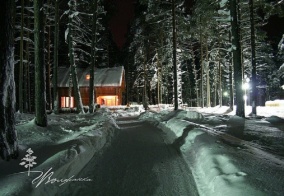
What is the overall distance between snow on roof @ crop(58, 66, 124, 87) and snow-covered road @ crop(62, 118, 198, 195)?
34000 millimetres

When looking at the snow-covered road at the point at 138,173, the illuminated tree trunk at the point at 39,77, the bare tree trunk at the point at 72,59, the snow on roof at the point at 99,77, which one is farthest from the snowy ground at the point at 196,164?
the snow on roof at the point at 99,77

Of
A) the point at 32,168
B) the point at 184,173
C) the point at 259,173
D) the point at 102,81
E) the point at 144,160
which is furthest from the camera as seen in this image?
the point at 102,81

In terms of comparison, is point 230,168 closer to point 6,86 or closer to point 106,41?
point 6,86

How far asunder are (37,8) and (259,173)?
964 cm

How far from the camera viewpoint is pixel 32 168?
5109 mm

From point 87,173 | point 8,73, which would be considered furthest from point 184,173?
point 8,73

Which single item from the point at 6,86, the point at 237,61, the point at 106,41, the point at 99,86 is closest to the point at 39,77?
the point at 6,86

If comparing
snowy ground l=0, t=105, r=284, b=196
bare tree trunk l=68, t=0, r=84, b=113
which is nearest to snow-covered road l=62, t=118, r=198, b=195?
snowy ground l=0, t=105, r=284, b=196

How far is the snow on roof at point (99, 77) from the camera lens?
137 feet

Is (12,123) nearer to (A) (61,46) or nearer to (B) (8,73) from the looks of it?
(B) (8,73)

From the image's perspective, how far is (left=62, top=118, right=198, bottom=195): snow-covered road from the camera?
4.84 meters

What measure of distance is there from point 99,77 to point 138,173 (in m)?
37.9

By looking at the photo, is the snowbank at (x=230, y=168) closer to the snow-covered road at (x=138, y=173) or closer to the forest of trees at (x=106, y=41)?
the snow-covered road at (x=138, y=173)

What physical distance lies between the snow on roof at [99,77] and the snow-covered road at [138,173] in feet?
112
